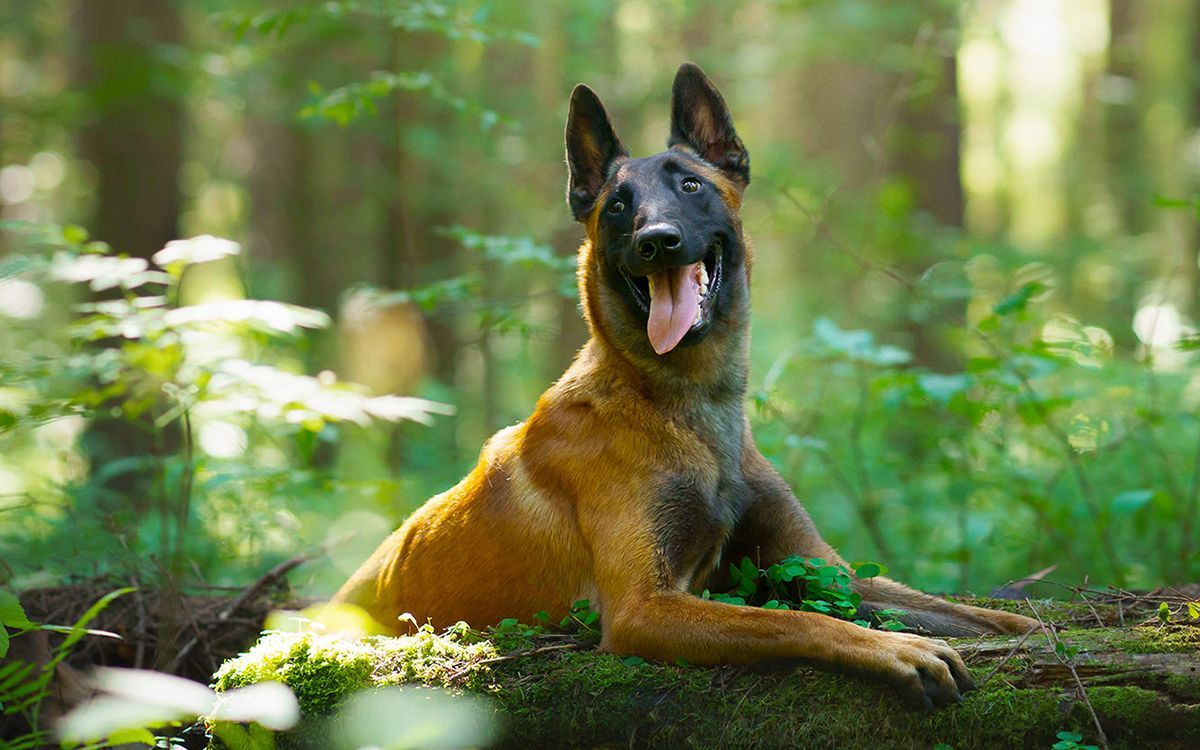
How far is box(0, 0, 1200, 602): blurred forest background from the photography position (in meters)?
5.92

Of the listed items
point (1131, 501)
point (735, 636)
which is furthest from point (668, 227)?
point (1131, 501)

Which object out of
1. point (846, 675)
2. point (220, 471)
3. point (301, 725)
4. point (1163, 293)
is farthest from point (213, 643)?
point (1163, 293)

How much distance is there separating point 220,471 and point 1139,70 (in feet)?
56.8

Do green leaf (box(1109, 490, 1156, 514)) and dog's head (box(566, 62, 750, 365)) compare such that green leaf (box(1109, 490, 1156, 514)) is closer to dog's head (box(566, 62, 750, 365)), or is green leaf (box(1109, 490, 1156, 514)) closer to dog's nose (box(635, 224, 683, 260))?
dog's head (box(566, 62, 750, 365))

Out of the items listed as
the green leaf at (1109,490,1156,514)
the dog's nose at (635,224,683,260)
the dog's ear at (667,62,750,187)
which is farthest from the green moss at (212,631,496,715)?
the green leaf at (1109,490,1156,514)

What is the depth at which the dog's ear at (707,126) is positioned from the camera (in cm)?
508

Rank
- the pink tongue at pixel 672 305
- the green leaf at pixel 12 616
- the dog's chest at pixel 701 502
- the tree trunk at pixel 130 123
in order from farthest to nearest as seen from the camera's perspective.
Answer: the tree trunk at pixel 130 123, the pink tongue at pixel 672 305, the dog's chest at pixel 701 502, the green leaf at pixel 12 616

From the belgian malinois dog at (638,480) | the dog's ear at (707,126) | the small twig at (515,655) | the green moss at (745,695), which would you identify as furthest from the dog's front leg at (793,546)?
the dog's ear at (707,126)

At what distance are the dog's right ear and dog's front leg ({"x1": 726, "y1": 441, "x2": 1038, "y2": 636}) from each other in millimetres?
1500

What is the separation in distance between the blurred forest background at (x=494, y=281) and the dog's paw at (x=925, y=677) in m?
2.65

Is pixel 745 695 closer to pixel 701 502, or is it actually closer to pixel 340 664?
pixel 701 502

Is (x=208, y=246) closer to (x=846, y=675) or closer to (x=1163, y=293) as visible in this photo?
(x=846, y=675)

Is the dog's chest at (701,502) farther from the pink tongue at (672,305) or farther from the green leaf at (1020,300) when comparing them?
the green leaf at (1020,300)

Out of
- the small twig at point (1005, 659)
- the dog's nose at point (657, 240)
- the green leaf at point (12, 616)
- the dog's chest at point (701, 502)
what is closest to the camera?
the green leaf at point (12, 616)
